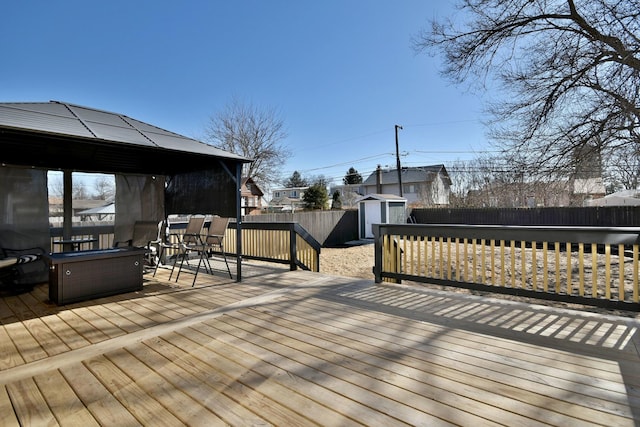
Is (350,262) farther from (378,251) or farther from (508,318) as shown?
(508,318)

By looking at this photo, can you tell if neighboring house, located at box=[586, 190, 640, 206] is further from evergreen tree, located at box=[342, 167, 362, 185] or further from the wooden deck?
evergreen tree, located at box=[342, 167, 362, 185]

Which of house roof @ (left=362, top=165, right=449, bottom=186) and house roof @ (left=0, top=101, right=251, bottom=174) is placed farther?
house roof @ (left=362, top=165, right=449, bottom=186)

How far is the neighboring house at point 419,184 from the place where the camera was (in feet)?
84.5

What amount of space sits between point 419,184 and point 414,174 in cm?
194

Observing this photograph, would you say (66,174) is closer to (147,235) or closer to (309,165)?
(147,235)

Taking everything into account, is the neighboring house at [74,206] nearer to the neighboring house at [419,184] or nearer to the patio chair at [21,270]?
the patio chair at [21,270]

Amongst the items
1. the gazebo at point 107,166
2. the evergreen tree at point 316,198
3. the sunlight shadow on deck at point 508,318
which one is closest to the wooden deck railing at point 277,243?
the gazebo at point 107,166

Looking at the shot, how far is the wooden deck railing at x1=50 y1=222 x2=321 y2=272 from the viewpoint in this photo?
559 cm

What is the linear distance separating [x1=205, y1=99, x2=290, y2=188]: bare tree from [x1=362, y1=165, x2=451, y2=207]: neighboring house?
9064mm

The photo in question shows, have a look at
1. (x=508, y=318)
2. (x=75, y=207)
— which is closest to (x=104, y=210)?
(x=75, y=207)

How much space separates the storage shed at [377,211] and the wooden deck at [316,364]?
11343 millimetres

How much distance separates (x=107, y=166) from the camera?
17.5 feet

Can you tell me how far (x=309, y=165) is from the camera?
40969 mm

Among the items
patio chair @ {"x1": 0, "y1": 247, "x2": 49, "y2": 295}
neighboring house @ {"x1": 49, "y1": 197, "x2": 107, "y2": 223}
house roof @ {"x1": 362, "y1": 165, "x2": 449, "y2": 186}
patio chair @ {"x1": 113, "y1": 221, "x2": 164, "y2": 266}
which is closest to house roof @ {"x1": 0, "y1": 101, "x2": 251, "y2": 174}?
neighboring house @ {"x1": 49, "y1": 197, "x2": 107, "y2": 223}
